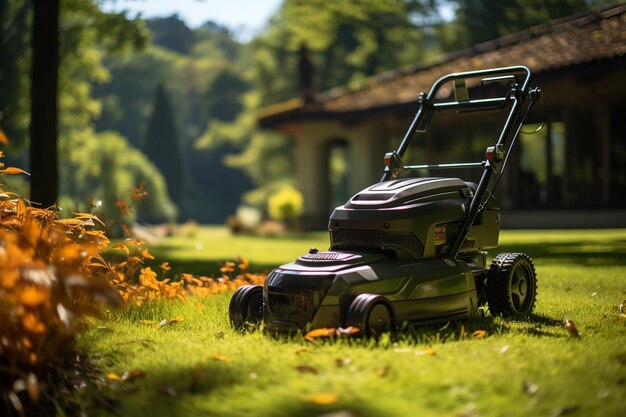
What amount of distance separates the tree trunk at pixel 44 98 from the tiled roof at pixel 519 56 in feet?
31.8

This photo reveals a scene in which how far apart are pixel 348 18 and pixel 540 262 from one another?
27.4 metres

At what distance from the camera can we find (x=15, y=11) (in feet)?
74.4

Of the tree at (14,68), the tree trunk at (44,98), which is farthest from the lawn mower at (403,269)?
the tree at (14,68)

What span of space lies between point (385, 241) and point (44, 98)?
6840mm

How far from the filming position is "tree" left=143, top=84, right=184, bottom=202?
57.2m

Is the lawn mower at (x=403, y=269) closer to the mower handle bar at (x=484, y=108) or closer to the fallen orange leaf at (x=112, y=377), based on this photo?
the mower handle bar at (x=484, y=108)

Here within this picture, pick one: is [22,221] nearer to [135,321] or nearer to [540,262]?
[135,321]

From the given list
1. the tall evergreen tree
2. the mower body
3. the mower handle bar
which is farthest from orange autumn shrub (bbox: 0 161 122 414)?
the tall evergreen tree

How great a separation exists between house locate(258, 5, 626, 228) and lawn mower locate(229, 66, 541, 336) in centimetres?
982

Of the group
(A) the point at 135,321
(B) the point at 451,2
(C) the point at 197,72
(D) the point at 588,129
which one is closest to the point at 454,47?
(B) the point at 451,2

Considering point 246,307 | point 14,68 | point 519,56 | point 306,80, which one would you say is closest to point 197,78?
point 306,80

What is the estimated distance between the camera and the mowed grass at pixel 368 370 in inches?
137

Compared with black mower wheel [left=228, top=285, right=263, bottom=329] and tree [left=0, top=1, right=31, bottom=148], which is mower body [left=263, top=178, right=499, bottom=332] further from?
tree [left=0, top=1, right=31, bottom=148]

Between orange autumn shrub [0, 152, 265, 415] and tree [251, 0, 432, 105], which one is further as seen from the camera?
tree [251, 0, 432, 105]
